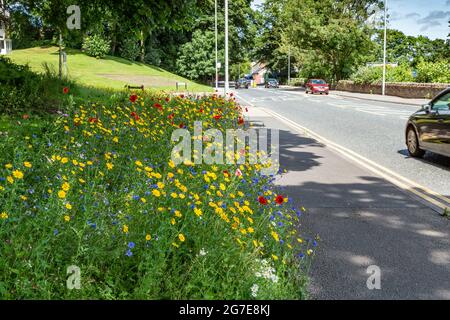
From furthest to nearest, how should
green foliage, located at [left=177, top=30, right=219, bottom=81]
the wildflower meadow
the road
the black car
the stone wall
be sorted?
green foliage, located at [left=177, top=30, right=219, bottom=81] → the stone wall → the black car → the road → the wildflower meadow

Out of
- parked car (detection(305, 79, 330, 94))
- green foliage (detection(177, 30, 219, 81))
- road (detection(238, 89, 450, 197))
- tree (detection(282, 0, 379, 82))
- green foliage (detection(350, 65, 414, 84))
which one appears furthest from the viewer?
green foliage (detection(177, 30, 219, 81))

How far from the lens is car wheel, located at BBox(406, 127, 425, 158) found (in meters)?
10.3

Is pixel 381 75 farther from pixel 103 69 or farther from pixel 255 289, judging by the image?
pixel 255 289

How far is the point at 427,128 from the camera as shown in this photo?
31.9ft

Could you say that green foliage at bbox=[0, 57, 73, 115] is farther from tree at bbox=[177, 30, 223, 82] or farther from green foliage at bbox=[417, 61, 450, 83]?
tree at bbox=[177, 30, 223, 82]

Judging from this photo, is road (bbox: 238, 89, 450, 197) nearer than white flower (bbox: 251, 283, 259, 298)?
No

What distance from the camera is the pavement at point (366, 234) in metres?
3.94

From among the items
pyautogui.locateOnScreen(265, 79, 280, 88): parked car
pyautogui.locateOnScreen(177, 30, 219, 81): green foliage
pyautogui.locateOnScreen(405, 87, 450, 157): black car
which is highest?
pyautogui.locateOnScreen(177, 30, 219, 81): green foliage

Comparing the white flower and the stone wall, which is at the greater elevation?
the stone wall

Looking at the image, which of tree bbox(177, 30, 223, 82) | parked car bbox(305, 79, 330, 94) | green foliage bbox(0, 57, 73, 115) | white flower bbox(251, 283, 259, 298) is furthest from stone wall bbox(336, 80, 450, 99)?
white flower bbox(251, 283, 259, 298)

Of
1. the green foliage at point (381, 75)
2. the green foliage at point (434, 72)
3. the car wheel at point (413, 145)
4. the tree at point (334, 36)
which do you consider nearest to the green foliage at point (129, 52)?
the tree at point (334, 36)
